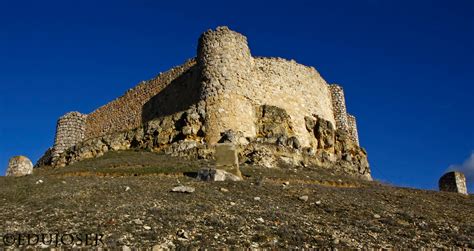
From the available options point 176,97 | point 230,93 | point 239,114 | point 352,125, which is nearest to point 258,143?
point 239,114

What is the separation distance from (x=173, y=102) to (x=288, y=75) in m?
7.78

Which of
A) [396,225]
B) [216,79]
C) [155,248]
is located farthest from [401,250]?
[216,79]

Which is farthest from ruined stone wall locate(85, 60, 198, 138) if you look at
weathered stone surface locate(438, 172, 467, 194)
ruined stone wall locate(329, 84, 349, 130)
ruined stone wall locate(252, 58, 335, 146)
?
weathered stone surface locate(438, 172, 467, 194)

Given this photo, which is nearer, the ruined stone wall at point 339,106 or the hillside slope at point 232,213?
the hillside slope at point 232,213

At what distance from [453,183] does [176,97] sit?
17.8 meters

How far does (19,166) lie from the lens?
2459 centimetres

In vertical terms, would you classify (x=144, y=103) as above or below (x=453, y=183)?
above

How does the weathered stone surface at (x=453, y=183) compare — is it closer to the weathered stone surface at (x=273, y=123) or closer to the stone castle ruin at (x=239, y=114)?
the stone castle ruin at (x=239, y=114)

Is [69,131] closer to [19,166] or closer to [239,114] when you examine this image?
[19,166]

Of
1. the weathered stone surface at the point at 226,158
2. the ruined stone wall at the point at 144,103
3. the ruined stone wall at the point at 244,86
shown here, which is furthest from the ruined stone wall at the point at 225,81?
the weathered stone surface at the point at 226,158

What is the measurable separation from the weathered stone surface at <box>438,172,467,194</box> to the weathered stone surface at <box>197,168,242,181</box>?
16.9 metres

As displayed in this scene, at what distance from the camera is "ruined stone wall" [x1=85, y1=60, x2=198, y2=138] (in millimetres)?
33000

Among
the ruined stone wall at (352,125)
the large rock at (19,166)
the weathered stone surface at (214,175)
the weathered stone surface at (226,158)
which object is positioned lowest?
the weathered stone surface at (214,175)

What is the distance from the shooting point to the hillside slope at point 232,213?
1089 cm
